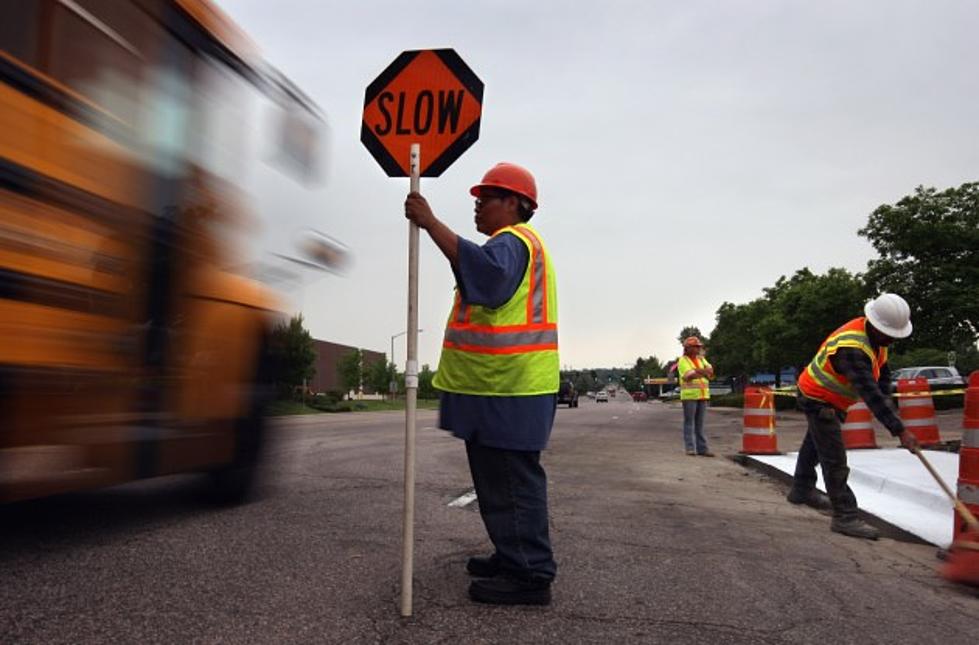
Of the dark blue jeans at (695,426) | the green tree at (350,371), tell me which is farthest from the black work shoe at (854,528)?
the green tree at (350,371)

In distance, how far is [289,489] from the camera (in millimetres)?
6008

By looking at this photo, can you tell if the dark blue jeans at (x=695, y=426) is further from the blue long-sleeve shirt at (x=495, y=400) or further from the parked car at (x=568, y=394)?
the parked car at (x=568, y=394)

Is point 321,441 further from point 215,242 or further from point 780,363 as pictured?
point 780,363

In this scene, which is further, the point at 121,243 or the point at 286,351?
the point at 286,351

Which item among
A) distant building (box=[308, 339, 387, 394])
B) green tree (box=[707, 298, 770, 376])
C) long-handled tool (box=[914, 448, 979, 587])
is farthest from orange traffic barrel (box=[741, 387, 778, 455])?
distant building (box=[308, 339, 387, 394])

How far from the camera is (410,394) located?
3.10 m

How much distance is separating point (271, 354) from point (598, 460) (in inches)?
229

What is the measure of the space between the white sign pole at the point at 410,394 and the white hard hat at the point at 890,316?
382 centimetres

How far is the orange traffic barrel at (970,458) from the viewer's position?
428 cm

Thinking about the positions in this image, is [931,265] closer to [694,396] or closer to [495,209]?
[694,396]

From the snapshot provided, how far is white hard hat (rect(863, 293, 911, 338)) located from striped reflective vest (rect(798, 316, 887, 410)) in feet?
0.49

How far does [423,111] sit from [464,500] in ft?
11.3

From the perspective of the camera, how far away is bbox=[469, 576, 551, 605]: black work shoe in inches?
124

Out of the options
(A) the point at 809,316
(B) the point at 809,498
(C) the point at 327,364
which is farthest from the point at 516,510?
(C) the point at 327,364
